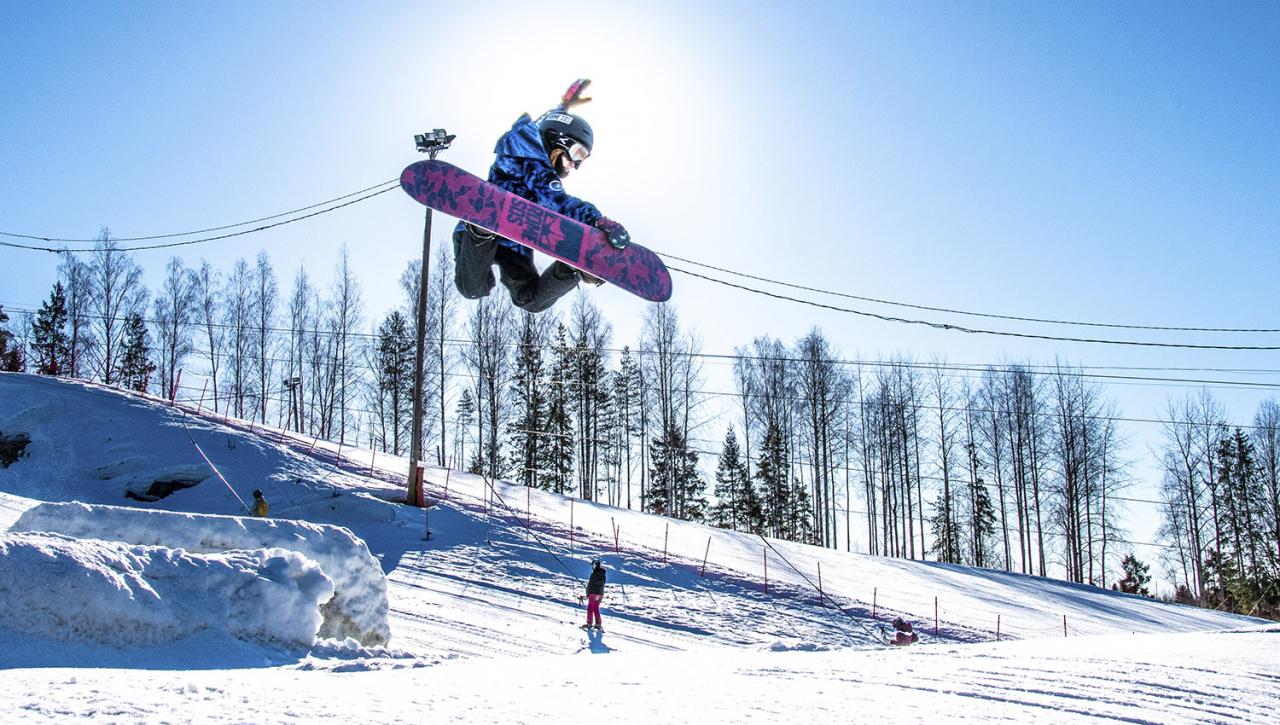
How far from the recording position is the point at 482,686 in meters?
5.04

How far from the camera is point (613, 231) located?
4.71 metres

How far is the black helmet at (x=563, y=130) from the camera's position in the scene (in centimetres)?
462

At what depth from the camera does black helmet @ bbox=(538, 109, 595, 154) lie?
4.62m

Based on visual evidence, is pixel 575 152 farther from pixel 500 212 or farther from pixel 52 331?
pixel 52 331

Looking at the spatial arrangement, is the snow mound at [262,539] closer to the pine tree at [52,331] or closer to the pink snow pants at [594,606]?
the pink snow pants at [594,606]

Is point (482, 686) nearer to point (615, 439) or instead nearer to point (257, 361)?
point (615, 439)

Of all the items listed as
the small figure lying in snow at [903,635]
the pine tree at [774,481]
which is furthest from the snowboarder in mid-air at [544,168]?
the pine tree at [774,481]

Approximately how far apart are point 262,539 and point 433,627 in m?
3.53

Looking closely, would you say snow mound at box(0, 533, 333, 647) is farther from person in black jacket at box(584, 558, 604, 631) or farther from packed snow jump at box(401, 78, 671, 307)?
person in black jacket at box(584, 558, 604, 631)

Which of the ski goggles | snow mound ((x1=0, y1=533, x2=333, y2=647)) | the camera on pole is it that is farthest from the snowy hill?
the camera on pole

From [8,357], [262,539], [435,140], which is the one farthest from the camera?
[8,357]

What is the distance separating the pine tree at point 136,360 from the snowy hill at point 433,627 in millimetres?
17770

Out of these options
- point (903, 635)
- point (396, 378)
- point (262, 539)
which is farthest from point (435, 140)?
point (396, 378)

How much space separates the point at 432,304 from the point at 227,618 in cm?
1497
